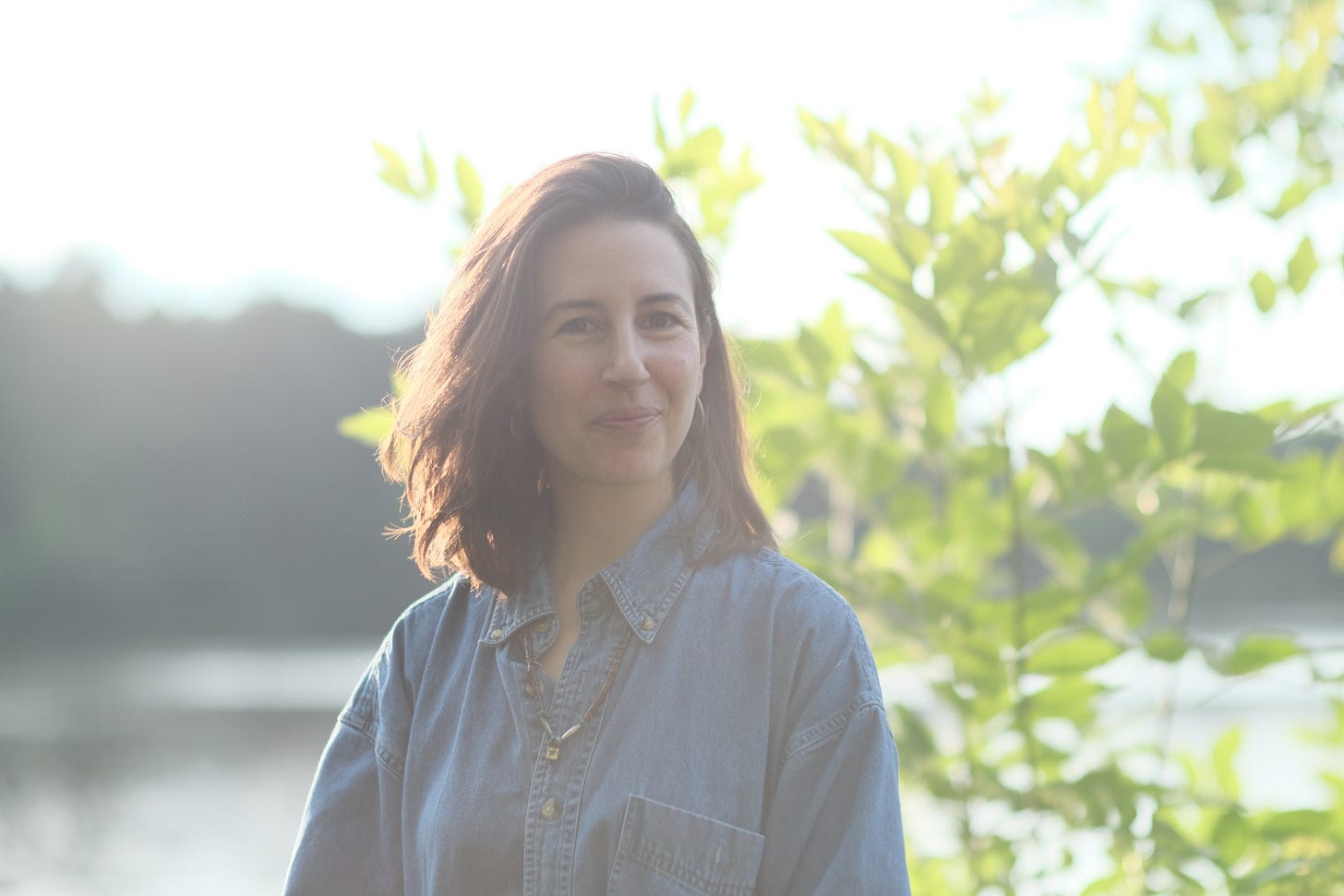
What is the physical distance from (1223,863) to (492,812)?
1.08 metres

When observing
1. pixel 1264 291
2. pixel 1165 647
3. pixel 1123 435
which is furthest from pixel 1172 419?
pixel 1264 291

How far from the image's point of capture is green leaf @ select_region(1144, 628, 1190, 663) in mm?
1920

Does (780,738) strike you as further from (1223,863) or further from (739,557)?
(1223,863)

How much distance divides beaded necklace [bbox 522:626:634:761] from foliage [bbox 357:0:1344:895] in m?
0.65

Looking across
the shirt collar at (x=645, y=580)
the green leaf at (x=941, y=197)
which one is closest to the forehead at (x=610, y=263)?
the shirt collar at (x=645, y=580)

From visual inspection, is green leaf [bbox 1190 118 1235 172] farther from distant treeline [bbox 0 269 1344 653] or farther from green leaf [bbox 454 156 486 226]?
distant treeline [bbox 0 269 1344 653]

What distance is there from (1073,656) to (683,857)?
0.84m

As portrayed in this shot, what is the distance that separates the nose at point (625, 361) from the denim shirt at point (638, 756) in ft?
0.59

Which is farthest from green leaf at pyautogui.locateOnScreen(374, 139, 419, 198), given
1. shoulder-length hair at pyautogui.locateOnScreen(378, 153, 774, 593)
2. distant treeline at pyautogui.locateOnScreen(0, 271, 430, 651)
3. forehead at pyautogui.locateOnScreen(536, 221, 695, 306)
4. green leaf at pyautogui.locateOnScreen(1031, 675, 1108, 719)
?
distant treeline at pyautogui.locateOnScreen(0, 271, 430, 651)

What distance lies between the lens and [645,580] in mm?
1421

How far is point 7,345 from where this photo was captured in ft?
105

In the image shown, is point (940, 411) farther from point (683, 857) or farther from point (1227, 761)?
point (683, 857)

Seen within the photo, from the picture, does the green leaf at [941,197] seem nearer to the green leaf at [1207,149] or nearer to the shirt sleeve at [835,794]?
the green leaf at [1207,149]

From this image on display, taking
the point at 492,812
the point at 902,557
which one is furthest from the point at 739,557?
the point at 902,557
